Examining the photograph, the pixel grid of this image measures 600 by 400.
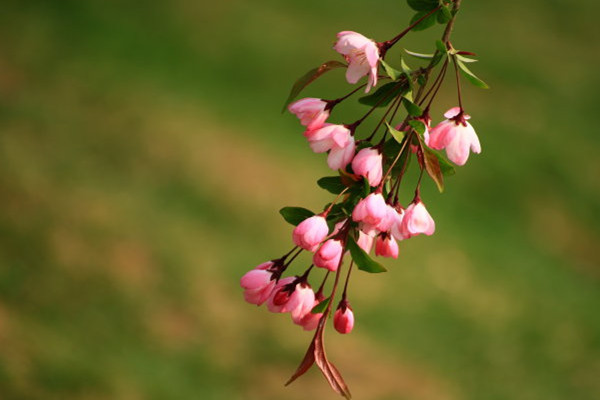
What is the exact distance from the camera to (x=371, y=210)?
702mm

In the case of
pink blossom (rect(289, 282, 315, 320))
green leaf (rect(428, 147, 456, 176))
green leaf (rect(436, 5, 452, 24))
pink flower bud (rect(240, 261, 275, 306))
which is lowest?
pink blossom (rect(289, 282, 315, 320))

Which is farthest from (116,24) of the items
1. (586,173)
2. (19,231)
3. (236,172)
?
(586,173)

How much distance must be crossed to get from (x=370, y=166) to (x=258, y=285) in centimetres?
16

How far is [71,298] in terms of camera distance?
2746 mm

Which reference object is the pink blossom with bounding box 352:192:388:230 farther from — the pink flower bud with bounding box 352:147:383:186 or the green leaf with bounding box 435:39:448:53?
the green leaf with bounding box 435:39:448:53

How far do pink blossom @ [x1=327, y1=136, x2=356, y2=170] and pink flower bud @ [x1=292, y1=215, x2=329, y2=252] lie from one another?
53 mm

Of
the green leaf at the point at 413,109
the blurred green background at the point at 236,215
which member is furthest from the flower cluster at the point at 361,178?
the blurred green background at the point at 236,215

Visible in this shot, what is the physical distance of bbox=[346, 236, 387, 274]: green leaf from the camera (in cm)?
74

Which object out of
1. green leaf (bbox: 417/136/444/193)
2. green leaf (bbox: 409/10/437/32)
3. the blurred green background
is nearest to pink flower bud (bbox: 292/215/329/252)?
green leaf (bbox: 417/136/444/193)

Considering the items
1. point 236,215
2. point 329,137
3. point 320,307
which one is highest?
point 236,215

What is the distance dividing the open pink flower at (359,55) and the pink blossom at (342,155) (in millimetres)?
53

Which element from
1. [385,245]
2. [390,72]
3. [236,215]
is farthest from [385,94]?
[236,215]

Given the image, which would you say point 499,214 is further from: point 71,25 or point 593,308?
point 71,25

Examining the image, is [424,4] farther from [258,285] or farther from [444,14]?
[258,285]
